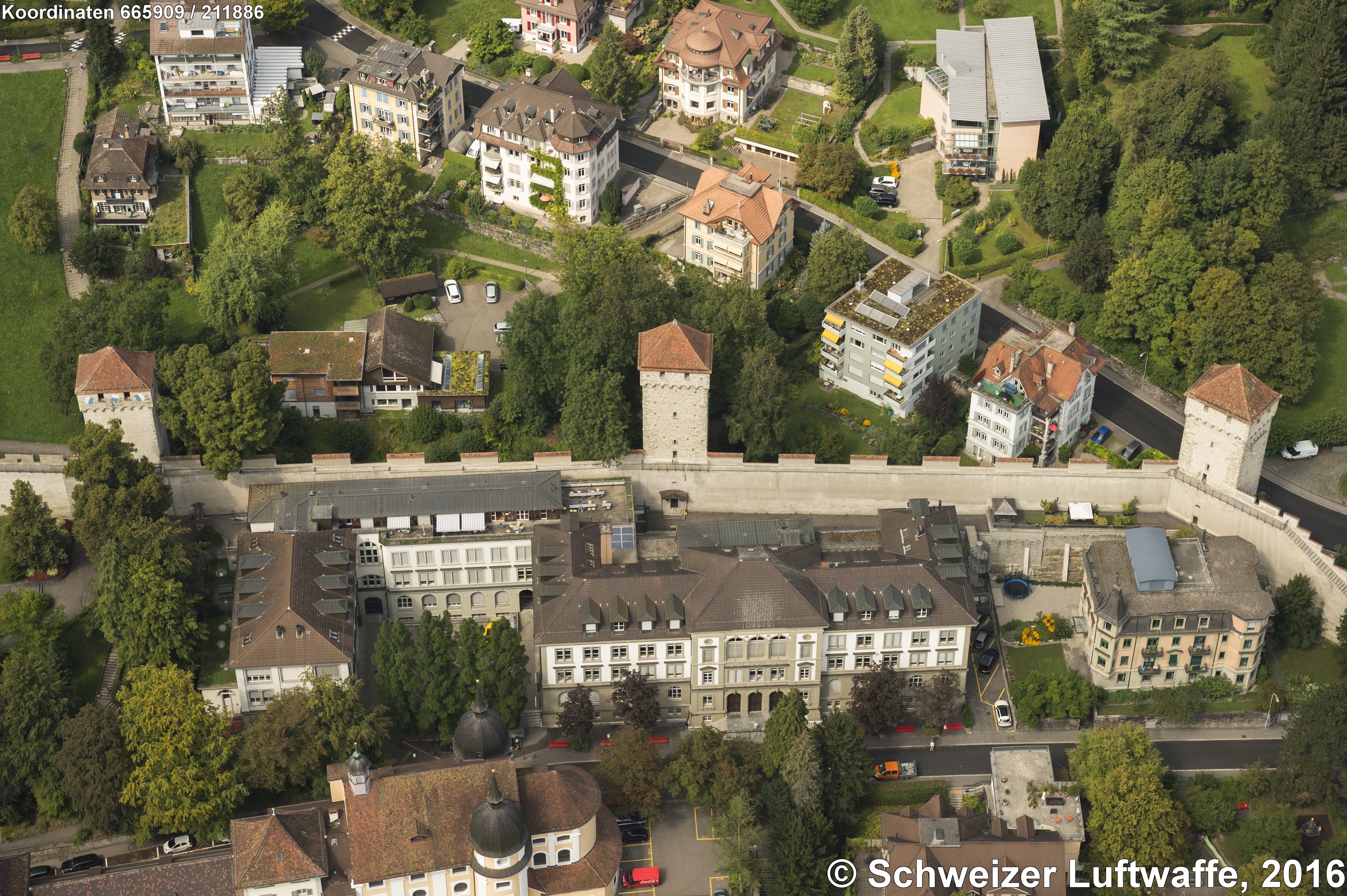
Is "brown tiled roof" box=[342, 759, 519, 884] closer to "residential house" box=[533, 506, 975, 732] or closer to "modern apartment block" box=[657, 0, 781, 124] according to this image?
"residential house" box=[533, 506, 975, 732]

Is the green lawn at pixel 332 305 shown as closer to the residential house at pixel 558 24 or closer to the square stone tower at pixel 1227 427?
the residential house at pixel 558 24

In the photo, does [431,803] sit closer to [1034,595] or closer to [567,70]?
[1034,595]

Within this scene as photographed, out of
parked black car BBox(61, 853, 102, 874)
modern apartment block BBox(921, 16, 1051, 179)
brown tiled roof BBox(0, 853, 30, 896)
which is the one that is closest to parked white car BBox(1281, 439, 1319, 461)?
modern apartment block BBox(921, 16, 1051, 179)

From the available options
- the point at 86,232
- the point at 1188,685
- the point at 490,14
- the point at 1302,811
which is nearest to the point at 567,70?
the point at 490,14

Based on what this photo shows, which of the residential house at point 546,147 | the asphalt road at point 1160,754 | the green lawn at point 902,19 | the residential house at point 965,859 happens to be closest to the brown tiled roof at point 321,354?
the residential house at point 546,147

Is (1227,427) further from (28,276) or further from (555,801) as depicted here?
(28,276)

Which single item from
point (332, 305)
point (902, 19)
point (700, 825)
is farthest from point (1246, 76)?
point (700, 825)

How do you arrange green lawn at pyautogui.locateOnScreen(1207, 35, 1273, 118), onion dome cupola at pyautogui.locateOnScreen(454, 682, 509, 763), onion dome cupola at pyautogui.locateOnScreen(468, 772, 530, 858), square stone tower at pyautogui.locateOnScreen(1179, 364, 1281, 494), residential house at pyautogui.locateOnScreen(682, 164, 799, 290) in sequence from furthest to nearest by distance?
1. green lawn at pyautogui.locateOnScreen(1207, 35, 1273, 118)
2. residential house at pyautogui.locateOnScreen(682, 164, 799, 290)
3. square stone tower at pyautogui.locateOnScreen(1179, 364, 1281, 494)
4. onion dome cupola at pyautogui.locateOnScreen(454, 682, 509, 763)
5. onion dome cupola at pyautogui.locateOnScreen(468, 772, 530, 858)
